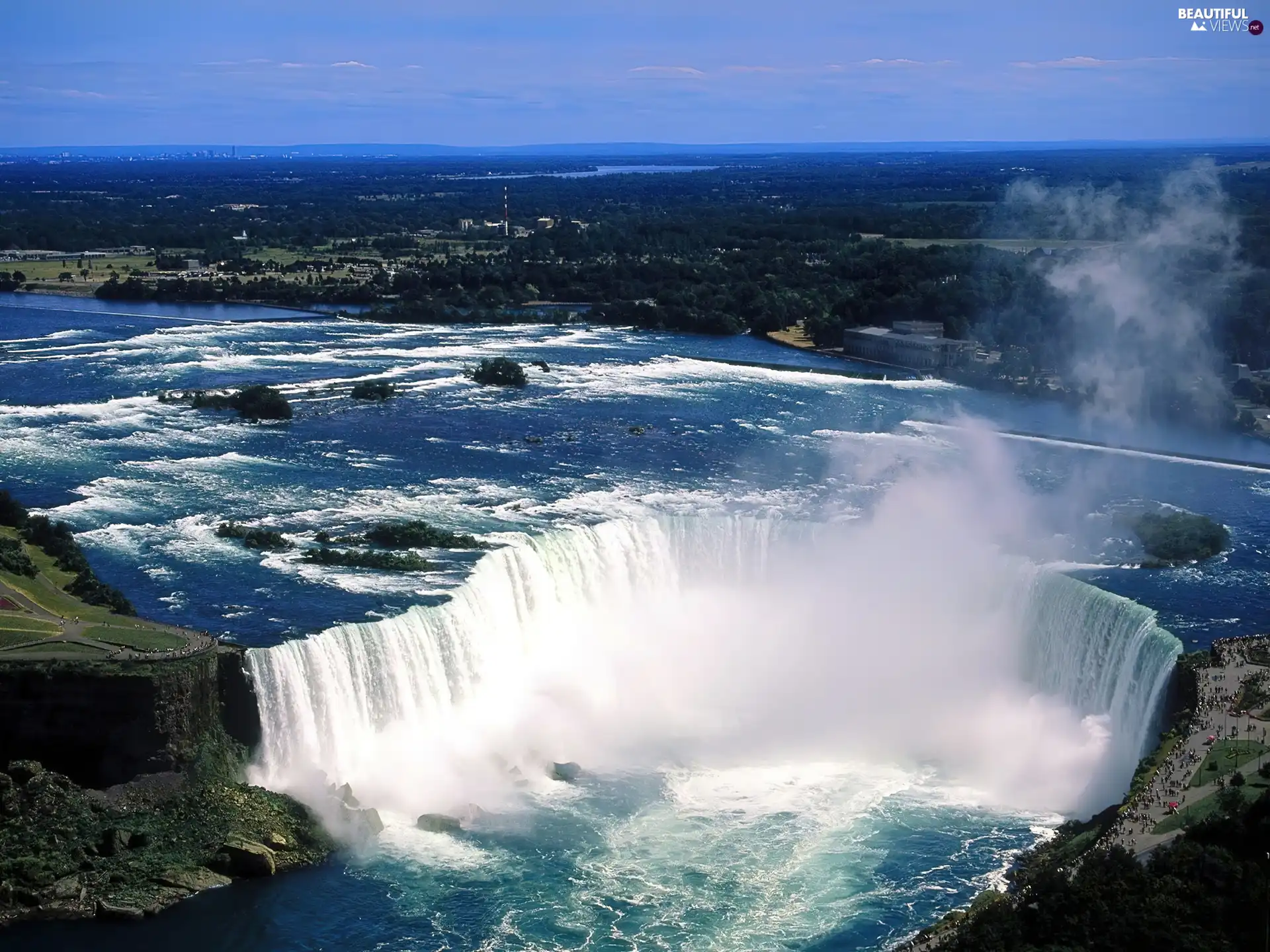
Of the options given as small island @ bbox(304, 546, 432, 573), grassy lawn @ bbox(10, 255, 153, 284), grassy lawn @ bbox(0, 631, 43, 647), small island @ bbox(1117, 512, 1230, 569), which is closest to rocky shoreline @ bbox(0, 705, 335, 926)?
grassy lawn @ bbox(0, 631, 43, 647)

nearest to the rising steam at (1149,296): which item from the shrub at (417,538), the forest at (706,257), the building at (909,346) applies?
the forest at (706,257)

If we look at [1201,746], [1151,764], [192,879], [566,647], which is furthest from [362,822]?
[1201,746]

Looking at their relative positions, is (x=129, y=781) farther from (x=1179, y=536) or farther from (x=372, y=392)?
(x=372, y=392)

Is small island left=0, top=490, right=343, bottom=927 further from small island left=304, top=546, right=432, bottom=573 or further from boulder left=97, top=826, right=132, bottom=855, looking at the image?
small island left=304, top=546, right=432, bottom=573

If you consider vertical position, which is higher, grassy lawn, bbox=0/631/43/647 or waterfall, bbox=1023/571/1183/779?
grassy lawn, bbox=0/631/43/647

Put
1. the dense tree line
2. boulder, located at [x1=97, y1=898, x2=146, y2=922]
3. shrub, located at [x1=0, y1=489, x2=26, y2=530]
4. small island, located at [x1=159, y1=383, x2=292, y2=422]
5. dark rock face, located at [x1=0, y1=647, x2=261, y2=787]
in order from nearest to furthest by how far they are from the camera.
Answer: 1. the dense tree line
2. boulder, located at [x1=97, y1=898, x2=146, y2=922]
3. dark rock face, located at [x1=0, y1=647, x2=261, y2=787]
4. shrub, located at [x1=0, y1=489, x2=26, y2=530]
5. small island, located at [x1=159, y1=383, x2=292, y2=422]

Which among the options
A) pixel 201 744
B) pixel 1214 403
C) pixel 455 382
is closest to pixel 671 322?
pixel 455 382
